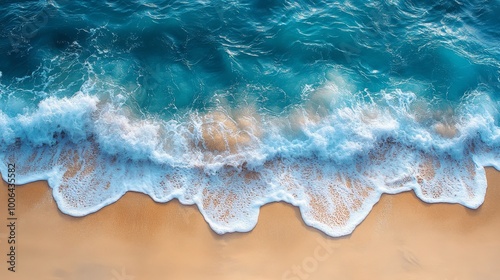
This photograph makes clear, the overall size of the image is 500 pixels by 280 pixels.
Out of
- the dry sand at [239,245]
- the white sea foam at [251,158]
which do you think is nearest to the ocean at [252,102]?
the white sea foam at [251,158]

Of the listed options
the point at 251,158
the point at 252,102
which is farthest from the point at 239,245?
the point at 252,102

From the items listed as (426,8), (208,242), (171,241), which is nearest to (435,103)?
(426,8)

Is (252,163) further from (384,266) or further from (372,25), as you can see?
(372,25)

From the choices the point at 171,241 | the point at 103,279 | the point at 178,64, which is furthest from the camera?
the point at 178,64

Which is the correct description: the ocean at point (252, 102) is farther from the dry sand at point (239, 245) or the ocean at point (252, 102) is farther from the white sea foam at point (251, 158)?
the dry sand at point (239, 245)

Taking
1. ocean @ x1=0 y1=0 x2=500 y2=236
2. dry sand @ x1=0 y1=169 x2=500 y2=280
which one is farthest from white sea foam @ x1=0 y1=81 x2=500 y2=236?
dry sand @ x1=0 y1=169 x2=500 y2=280

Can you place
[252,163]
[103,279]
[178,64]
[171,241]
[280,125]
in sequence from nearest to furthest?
Answer: [103,279] < [171,241] < [252,163] < [280,125] < [178,64]

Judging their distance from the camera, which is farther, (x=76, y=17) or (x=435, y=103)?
(x=76, y=17)

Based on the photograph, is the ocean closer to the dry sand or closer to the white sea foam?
the white sea foam
